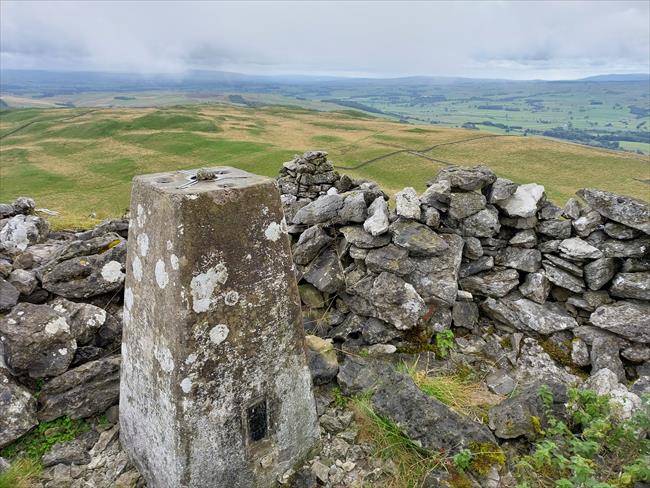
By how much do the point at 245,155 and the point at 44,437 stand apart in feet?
192

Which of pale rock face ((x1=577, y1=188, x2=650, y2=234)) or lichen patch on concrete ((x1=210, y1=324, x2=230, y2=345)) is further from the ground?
pale rock face ((x1=577, y1=188, x2=650, y2=234))

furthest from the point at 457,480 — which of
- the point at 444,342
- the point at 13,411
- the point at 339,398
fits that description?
the point at 13,411

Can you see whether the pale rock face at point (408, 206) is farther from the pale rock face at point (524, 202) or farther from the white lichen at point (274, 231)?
the white lichen at point (274, 231)

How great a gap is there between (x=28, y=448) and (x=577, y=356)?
924 centimetres

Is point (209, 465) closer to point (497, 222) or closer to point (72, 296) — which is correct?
point (72, 296)

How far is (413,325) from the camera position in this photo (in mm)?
8117

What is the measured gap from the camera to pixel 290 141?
78.9m

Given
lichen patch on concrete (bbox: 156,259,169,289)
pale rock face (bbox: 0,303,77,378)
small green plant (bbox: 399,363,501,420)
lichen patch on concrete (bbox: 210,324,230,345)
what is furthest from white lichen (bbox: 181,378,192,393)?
small green plant (bbox: 399,363,501,420)

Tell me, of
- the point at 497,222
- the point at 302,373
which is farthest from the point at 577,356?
the point at 302,373

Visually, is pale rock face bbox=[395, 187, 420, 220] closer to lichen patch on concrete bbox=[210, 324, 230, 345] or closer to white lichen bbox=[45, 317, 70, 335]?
lichen patch on concrete bbox=[210, 324, 230, 345]

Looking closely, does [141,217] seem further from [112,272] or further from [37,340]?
[112,272]

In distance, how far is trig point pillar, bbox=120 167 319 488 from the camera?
4.52 m

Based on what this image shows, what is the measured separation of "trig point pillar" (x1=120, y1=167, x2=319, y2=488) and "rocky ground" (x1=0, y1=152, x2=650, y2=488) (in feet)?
3.04

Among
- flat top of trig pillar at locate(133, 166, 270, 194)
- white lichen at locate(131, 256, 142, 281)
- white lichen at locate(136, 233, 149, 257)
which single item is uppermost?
flat top of trig pillar at locate(133, 166, 270, 194)
